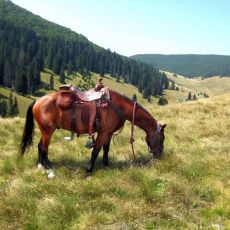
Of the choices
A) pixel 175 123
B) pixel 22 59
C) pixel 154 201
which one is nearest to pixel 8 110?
pixel 22 59

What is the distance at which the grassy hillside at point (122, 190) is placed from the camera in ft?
23.1

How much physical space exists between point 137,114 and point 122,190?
130 inches

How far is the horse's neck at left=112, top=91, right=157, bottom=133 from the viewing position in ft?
35.5

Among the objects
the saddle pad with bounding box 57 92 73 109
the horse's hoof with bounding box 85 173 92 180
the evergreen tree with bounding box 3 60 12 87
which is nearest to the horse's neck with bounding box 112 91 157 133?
the saddle pad with bounding box 57 92 73 109

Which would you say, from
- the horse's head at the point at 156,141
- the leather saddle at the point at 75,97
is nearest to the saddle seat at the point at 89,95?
the leather saddle at the point at 75,97

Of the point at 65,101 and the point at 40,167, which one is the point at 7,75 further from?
the point at 65,101

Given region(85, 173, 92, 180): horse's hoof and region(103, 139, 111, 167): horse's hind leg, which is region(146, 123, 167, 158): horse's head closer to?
region(103, 139, 111, 167): horse's hind leg

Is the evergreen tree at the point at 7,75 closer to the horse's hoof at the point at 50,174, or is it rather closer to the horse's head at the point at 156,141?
the horse's head at the point at 156,141

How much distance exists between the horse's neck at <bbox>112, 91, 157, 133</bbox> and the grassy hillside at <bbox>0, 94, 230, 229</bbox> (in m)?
1.11

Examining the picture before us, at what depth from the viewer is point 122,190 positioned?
8.27 m

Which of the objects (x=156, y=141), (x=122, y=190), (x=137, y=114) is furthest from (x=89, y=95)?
(x=122, y=190)

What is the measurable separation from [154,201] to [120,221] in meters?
1.17

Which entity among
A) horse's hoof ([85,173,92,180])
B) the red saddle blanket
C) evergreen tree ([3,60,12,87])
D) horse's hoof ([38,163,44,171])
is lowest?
evergreen tree ([3,60,12,87])

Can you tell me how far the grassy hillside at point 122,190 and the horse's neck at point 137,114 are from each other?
43.6 inches
